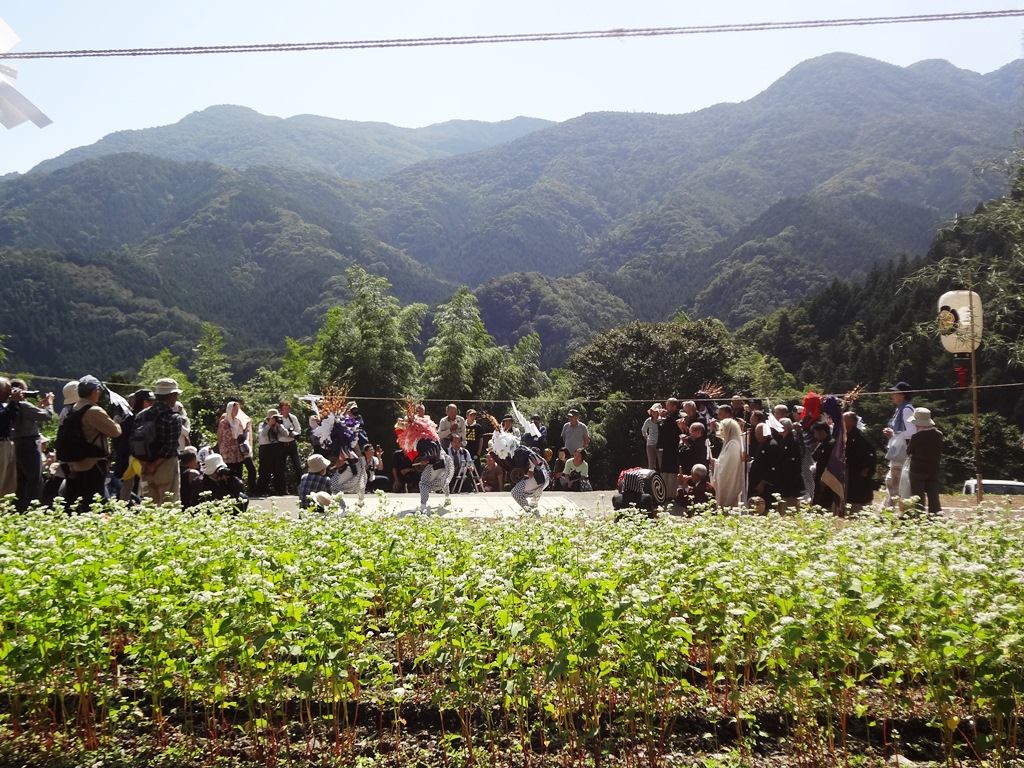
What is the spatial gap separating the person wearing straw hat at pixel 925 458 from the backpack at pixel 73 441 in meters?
8.47

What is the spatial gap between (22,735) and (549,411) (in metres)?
34.2

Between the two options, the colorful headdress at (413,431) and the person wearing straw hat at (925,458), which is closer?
the person wearing straw hat at (925,458)

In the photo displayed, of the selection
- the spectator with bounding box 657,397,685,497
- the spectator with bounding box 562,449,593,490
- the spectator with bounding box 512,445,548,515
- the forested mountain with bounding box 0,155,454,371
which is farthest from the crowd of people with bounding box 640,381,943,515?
the forested mountain with bounding box 0,155,454,371

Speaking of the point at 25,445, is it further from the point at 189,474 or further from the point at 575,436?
the point at 575,436

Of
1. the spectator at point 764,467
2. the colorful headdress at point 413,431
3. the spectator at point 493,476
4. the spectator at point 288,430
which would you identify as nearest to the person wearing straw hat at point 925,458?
the spectator at point 764,467

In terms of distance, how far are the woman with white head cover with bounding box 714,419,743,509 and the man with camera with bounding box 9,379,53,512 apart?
7343 millimetres

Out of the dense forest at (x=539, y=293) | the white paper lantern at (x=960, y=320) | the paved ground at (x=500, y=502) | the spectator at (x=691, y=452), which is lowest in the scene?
the paved ground at (x=500, y=502)

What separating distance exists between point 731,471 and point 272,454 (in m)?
7.57

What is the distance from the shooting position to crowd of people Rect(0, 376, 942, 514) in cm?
861

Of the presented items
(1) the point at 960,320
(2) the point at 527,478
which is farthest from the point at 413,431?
(1) the point at 960,320

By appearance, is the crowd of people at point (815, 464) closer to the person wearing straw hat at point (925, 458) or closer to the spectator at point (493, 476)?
the person wearing straw hat at point (925, 458)

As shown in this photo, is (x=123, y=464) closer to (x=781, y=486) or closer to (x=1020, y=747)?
(x=781, y=486)

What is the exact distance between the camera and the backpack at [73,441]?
8.21 metres

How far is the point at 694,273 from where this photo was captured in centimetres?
12988
